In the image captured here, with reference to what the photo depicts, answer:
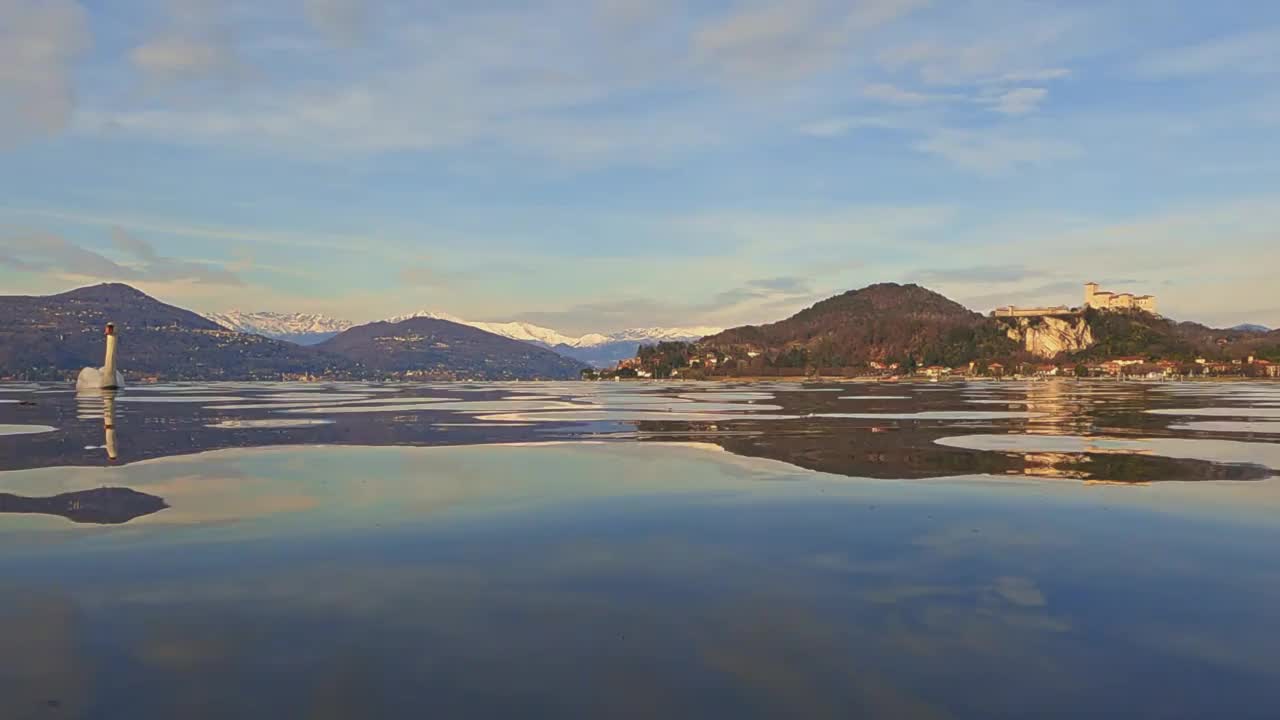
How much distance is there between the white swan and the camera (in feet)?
455

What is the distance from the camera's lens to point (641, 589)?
15016 mm

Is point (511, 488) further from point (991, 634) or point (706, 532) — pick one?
point (991, 634)

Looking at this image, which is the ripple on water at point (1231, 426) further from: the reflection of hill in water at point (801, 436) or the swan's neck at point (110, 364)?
the swan's neck at point (110, 364)

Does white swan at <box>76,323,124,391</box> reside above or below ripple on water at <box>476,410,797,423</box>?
above

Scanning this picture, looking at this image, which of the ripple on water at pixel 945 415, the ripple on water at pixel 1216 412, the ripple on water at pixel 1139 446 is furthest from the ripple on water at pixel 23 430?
the ripple on water at pixel 1216 412

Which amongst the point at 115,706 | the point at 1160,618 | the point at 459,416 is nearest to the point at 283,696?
the point at 115,706

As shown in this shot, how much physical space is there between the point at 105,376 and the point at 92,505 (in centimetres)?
13679

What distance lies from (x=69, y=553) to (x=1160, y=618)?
21049mm

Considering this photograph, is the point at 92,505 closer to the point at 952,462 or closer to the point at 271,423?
the point at 952,462

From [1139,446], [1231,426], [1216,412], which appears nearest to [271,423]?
[1139,446]

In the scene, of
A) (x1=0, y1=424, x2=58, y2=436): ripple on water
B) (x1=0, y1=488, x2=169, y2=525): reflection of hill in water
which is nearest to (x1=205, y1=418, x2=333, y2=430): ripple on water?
(x1=0, y1=424, x2=58, y2=436): ripple on water

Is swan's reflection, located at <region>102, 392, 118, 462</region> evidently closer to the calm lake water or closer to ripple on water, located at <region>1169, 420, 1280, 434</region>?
the calm lake water

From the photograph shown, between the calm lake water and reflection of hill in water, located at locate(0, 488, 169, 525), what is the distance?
0.18 metres

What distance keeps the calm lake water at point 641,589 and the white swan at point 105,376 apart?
123m
